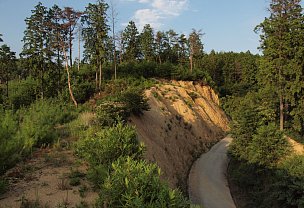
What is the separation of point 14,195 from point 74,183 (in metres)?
1.88

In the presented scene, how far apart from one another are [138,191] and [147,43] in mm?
58632

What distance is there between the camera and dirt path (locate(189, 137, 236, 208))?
2103cm

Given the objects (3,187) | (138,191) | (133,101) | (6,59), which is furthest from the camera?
(6,59)

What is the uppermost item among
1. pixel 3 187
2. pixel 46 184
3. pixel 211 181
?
pixel 3 187

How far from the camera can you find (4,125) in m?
9.78

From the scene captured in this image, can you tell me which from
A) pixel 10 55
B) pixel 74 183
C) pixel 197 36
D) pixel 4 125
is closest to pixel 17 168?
pixel 4 125

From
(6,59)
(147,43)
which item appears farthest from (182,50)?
(6,59)

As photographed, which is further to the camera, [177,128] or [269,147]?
[177,128]

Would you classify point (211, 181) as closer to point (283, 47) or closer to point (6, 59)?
point (283, 47)

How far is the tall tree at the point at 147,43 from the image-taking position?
62469 mm

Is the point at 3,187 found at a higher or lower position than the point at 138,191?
lower

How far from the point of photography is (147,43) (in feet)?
205

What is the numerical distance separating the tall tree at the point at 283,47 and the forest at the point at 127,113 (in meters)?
0.10

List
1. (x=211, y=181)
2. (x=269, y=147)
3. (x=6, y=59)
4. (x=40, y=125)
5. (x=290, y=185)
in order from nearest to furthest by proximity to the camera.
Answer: (x=40, y=125) → (x=290, y=185) → (x=269, y=147) → (x=211, y=181) → (x=6, y=59)
